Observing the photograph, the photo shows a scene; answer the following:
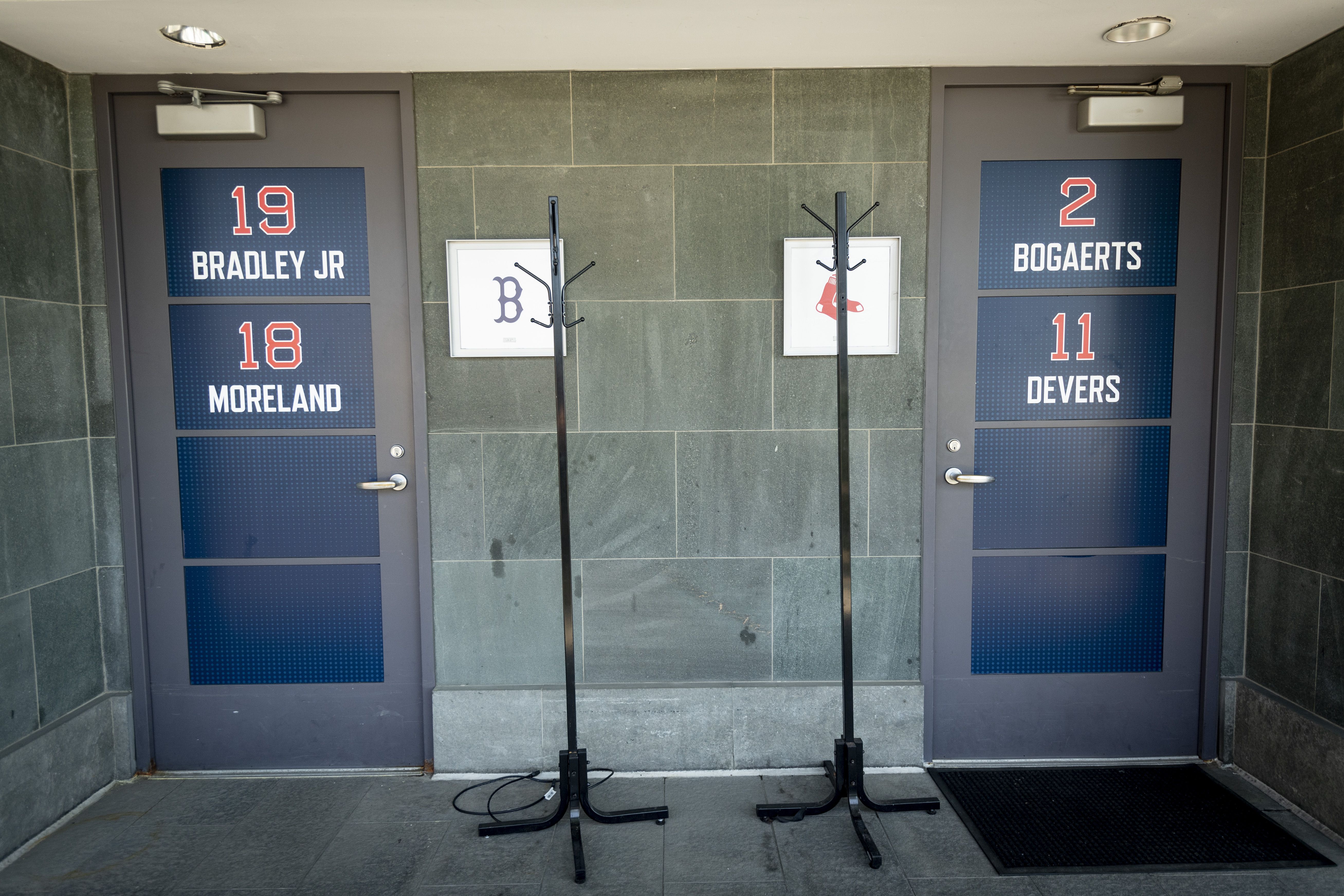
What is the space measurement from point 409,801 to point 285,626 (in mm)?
784

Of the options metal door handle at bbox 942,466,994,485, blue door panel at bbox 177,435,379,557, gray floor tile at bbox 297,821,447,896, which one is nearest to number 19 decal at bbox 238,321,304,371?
blue door panel at bbox 177,435,379,557

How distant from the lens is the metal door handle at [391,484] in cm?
271

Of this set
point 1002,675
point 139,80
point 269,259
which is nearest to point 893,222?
point 1002,675

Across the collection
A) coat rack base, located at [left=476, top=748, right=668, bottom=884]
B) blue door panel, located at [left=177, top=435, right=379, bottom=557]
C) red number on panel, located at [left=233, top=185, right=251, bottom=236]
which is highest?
red number on panel, located at [left=233, top=185, right=251, bottom=236]

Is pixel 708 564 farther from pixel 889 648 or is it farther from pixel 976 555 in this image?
pixel 976 555

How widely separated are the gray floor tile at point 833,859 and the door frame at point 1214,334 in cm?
57

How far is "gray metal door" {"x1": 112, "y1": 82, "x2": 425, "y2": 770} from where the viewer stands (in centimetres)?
266

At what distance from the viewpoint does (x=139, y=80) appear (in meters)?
2.59

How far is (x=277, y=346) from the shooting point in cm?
271

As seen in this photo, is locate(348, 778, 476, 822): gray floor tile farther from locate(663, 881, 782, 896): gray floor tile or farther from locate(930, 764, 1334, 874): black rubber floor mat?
locate(930, 764, 1334, 874): black rubber floor mat

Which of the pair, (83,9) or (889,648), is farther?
(889,648)

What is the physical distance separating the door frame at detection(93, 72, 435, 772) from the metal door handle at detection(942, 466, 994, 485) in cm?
188

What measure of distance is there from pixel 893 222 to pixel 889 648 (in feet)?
5.02

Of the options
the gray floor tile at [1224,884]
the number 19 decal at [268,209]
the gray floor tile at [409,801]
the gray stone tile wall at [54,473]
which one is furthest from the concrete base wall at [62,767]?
the gray floor tile at [1224,884]
